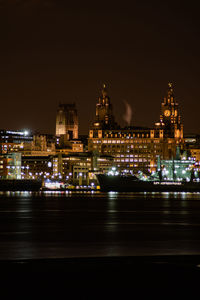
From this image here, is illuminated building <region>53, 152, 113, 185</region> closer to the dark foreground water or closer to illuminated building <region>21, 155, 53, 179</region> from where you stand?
illuminated building <region>21, 155, 53, 179</region>

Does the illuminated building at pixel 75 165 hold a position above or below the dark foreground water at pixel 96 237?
above

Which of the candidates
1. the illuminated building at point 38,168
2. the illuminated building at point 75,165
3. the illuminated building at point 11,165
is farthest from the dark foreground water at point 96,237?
the illuminated building at point 38,168

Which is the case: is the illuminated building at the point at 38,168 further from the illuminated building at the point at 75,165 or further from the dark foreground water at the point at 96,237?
the dark foreground water at the point at 96,237

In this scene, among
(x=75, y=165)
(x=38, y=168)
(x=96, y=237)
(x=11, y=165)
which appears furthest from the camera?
(x=38, y=168)

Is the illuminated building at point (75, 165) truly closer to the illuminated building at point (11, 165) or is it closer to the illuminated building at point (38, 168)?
the illuminated building at point (38, 168)

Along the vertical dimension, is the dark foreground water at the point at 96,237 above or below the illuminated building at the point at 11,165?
below

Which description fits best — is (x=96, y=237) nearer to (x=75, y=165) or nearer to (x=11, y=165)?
(x=11, y=165)

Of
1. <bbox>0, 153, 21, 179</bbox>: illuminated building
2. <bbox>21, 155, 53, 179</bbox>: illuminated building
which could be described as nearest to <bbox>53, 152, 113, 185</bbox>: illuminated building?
<bbox>21, 155, 53, 179</bbox>: illuminated building

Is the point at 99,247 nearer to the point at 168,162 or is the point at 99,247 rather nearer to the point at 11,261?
the point at 11,261

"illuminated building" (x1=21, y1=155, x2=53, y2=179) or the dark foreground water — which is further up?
"illuminated building" (x1=21, y1=155, x2=53, y2=179)

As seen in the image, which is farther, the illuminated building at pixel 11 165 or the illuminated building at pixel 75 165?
the illuminated building at pixel 75 165

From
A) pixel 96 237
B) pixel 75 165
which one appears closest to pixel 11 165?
pixel 75 165

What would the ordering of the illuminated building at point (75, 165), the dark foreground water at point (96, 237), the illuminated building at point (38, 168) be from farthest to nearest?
the illuminated building at point (38, 168), the illuminated building at point (75, 165), the dark foreground water at point (96, 237)

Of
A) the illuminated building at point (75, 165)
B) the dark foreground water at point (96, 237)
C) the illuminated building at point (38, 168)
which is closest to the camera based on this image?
the dark foreground water at point (96, 237)
